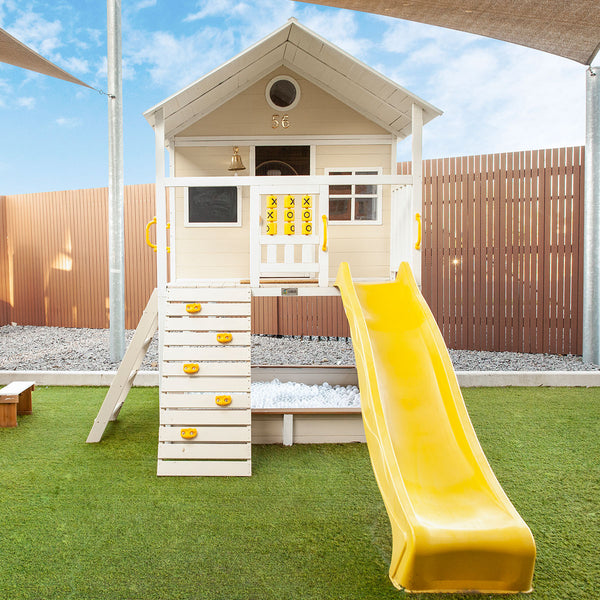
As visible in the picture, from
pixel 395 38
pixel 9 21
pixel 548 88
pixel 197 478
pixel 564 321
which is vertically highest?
pixel 9 21

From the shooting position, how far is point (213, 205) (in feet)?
17.4

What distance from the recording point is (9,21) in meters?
13.2

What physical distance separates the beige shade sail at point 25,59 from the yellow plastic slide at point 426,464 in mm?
3883

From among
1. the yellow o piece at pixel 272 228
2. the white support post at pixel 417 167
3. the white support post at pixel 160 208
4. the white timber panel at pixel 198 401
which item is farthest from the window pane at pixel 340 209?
the white timber panel at pixel 198 401

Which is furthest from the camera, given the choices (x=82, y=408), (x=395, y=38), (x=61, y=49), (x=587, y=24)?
(x=61, y=49)

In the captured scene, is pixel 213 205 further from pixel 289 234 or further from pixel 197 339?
pixel 197 339

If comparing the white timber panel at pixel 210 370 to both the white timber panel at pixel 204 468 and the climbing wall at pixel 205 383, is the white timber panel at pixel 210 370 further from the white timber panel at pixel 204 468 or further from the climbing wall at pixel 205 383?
the white timber panel at pixel 204 468

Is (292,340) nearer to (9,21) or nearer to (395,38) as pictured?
(395,38)

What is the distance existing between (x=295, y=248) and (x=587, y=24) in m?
3.44

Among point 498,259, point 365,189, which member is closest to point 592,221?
point 498,259

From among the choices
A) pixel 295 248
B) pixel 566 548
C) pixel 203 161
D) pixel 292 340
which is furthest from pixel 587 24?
pixel 292 340

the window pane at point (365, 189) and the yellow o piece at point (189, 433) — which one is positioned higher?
the window pane at point (365, 189)

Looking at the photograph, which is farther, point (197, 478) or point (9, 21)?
point (9, 21)

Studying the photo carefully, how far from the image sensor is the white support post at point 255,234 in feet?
13.4
